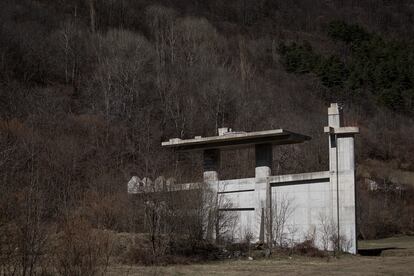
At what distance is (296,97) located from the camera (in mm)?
81562

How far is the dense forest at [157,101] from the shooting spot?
31.7 meters

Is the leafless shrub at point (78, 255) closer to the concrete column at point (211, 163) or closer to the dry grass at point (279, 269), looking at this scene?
the dry grass at point (279, 269)

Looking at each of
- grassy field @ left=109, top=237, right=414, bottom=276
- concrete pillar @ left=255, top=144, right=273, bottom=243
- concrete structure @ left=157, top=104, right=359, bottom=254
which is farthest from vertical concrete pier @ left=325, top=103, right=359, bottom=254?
concrete pillar @ left=255, top=144, right=273, bottom=243

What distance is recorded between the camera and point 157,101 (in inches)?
2389

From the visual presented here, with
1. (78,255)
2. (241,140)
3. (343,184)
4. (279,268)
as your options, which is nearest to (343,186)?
(343,184)

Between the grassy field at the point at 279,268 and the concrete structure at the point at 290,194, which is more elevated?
the concrete structure at the point at 290,194

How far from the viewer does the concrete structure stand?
28.5 m

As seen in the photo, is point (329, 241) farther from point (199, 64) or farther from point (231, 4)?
point (231, 4)

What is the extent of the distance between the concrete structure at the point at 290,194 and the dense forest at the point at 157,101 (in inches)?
104

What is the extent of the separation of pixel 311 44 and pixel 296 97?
76.1ft

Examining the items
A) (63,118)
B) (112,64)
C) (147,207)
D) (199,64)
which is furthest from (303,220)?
(199,64)

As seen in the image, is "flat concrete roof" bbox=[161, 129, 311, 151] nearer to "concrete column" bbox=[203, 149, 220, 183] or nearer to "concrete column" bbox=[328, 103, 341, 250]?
"concrete column" bbox=[203, 149, 220, 183]

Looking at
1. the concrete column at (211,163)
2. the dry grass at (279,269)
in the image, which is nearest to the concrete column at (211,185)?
the concrete column at (211,163)

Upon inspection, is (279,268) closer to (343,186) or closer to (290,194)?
(343,186)
